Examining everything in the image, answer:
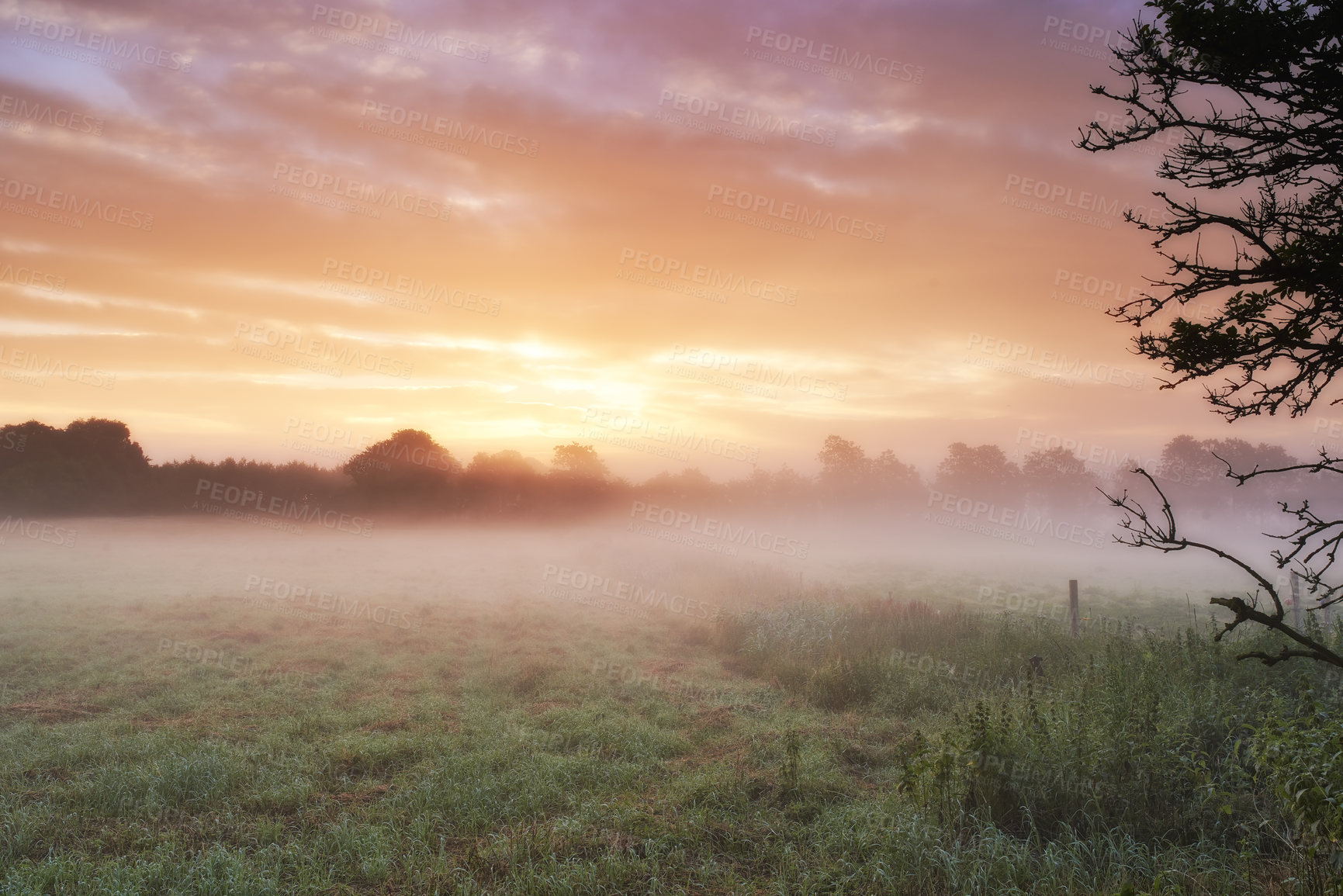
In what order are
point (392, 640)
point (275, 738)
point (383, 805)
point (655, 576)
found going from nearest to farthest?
point (383, 805) < point (275, 738) < point (392, 640) < point (655, 576)

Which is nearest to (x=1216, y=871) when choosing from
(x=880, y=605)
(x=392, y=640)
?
(x=880, y=605)

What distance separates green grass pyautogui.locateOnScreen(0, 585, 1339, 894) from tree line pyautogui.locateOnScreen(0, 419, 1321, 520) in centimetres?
322

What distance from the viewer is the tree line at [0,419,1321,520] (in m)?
33.3

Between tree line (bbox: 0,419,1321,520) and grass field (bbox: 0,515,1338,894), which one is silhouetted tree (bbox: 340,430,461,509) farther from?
grass field (bbox: 0,515,1338,894)

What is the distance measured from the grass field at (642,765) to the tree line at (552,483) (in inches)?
127

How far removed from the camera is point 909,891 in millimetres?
5277

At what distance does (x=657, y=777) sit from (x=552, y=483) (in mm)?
43740

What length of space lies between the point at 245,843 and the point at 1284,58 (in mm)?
11359

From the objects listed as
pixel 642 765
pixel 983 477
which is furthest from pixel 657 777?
pixel 983 477

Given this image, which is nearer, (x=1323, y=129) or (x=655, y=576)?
(x=1323, y=129)

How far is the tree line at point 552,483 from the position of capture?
33312mm

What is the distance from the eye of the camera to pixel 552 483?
2007 inches

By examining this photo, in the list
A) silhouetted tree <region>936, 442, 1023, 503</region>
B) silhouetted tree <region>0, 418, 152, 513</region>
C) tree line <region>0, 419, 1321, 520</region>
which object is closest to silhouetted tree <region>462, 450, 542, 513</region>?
tree line <region>0, 419, 1321, 520</region>

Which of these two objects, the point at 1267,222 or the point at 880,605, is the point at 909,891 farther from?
the point at 880,605
